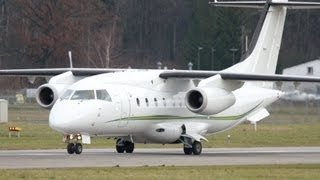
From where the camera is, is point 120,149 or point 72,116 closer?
point 72,116

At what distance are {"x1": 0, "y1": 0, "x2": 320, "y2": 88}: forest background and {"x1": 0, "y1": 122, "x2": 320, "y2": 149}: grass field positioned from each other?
3087 centimetres

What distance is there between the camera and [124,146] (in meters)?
42.2

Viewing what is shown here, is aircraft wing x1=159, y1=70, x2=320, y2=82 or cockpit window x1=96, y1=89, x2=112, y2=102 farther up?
aircraft wing x1=159, y1=70, x2=320, y2=82

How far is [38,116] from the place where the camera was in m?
73.7

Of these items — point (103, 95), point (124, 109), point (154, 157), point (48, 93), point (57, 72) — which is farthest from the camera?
point (57, 72)

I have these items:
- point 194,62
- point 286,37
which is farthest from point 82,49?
point 286,37

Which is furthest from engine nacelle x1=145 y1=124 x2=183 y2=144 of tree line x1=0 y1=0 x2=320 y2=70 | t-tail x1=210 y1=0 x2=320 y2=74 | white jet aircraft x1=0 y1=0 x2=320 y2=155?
tree line x1=0 y1=0 x2=320 y2=70

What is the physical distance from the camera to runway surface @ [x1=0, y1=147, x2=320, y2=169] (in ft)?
114

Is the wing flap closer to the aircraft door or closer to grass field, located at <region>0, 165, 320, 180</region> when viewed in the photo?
the aircraft door

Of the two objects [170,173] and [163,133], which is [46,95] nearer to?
[163,133]

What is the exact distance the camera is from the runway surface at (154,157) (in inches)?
1368

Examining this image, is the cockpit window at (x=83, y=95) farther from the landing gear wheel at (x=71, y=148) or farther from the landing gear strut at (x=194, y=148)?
the landing gear strut at (x=194, y=148)

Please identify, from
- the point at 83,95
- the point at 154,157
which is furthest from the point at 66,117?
the point at 154,157

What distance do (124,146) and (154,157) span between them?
11.2ft
